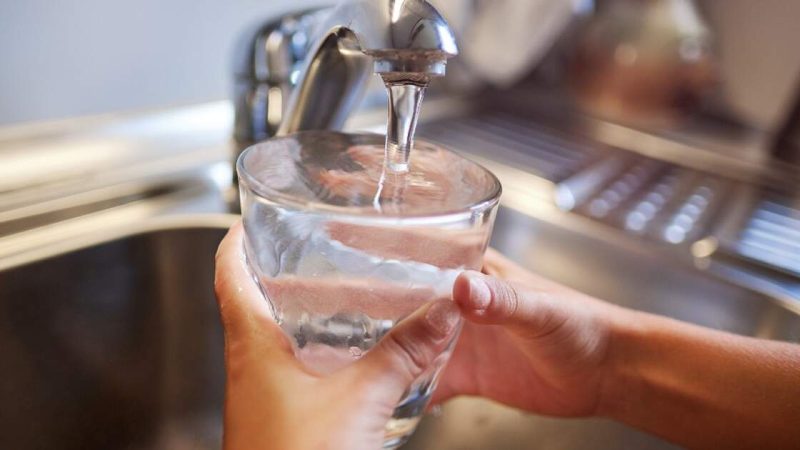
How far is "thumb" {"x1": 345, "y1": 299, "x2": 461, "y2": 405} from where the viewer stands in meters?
0.32

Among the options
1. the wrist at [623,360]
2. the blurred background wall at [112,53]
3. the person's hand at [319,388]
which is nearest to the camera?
the person's hand at [319,388]

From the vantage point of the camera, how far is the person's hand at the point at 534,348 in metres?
0.40

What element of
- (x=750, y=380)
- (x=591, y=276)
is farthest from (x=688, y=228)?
(x=750, y=380)

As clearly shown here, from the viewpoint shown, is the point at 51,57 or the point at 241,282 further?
→ the point at 51,57

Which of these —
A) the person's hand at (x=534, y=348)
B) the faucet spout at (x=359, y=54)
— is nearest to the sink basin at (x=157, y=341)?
the person's hand at (x=534, y=348)

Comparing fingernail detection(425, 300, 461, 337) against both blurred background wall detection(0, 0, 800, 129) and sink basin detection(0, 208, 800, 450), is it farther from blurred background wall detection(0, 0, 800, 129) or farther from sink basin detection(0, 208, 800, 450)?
blurred background wall detection(0, 0, 800, 129)

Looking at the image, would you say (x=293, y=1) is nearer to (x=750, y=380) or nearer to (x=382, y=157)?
(x=382, y=157)

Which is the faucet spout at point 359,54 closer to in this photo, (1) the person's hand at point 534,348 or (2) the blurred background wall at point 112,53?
(1) the person's hand at point 534,348

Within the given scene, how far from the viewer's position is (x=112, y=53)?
66cm

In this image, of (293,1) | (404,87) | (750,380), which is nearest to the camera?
(404,87)

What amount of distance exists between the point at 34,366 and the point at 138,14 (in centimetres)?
35

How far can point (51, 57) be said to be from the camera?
0.61 m

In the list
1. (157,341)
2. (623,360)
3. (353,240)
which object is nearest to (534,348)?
(623,360)

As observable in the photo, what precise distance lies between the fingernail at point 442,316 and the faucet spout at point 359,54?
0.11 m
